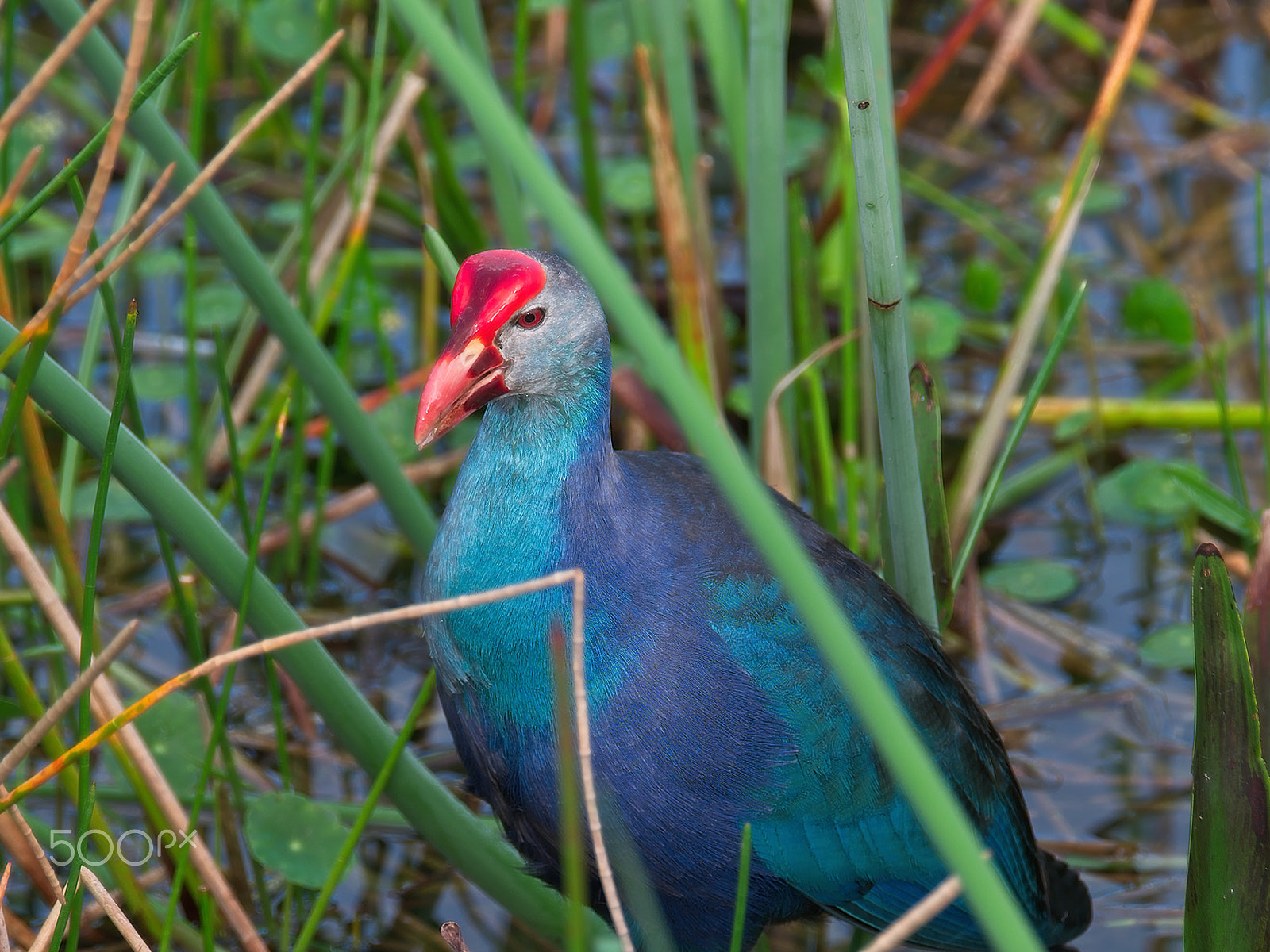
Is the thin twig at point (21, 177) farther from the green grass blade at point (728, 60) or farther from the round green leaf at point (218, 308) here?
the round green leaf at point (218, 308)

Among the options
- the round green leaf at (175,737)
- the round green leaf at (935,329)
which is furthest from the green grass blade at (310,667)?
the round green leaf at (935,329)

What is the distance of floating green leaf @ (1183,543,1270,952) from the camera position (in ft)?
4.30

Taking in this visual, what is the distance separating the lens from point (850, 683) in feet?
2.55

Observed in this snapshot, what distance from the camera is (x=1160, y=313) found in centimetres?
288

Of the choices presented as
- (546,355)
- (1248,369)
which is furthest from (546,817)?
(1248,369)

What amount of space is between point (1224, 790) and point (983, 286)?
1.66 m

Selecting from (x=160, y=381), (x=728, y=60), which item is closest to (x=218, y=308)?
(x=160, y=381)

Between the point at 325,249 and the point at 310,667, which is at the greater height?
the point at 325,249

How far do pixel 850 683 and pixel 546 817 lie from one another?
850 mm

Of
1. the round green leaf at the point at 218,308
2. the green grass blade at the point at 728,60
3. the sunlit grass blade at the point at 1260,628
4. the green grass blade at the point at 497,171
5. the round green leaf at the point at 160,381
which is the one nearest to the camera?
the sunlit grass blade at the point at 1260,628

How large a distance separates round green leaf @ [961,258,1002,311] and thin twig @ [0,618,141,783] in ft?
6.86

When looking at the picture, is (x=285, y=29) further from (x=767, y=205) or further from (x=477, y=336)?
(x=477, y=336)

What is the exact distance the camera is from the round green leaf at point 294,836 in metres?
1.81

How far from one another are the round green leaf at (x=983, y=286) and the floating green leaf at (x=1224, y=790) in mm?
1612
